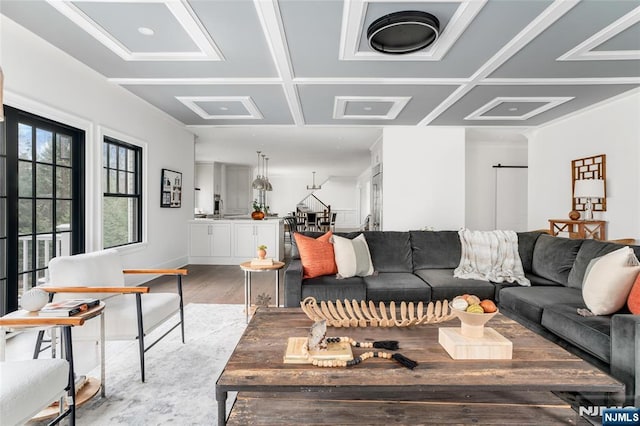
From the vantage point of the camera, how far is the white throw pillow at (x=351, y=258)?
3110 mm

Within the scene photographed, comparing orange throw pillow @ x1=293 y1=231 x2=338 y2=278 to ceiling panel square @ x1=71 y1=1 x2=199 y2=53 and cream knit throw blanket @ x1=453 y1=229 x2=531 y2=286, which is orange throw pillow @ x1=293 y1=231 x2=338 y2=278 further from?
ceiling panel square @ x1=71 y1=1 x2=199 y2=53

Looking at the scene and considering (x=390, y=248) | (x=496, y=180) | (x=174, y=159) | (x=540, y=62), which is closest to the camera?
(x=540, y=62)

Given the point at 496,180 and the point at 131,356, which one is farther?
the point at 496,180

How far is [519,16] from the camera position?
2377 millimetres

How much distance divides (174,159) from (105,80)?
1998 millimetres

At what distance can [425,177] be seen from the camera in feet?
19.2

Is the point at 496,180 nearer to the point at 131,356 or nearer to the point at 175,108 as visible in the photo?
the point at 175,108

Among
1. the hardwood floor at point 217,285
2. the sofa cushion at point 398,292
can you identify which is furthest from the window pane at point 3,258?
the sofa cushion at point 398,292

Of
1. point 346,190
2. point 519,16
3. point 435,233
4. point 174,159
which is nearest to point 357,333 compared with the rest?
point 435,233

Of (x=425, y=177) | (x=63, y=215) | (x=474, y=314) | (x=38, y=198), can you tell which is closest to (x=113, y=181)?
(x=63, y=215)

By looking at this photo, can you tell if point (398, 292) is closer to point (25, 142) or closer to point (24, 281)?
point (24, 281)

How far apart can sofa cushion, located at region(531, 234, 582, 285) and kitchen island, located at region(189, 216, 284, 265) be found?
14.6 ft

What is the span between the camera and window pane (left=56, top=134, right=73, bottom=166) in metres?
3.26

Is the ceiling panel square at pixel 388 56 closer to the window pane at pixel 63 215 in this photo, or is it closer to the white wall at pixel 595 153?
the white wall at pixel 595 153
